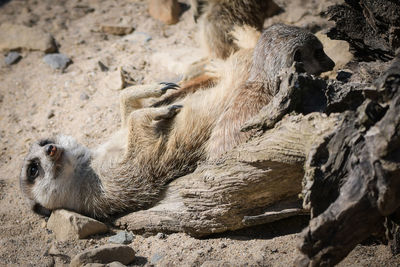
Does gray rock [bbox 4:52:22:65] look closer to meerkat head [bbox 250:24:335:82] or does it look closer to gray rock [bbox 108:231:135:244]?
gray rock [bbox 108:231:135:244]

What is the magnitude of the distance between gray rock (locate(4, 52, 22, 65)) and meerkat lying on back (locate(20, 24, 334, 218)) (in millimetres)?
2029

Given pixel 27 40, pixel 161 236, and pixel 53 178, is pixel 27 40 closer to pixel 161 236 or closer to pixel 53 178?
pixel 53 178

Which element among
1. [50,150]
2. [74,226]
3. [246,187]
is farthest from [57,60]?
[246,187]

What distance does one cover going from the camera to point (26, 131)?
4516 mm

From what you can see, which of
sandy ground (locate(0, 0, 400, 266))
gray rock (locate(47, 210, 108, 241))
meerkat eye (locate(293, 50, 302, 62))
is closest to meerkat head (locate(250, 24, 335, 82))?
meerkat eye (locate(293, 50, 302, 62))

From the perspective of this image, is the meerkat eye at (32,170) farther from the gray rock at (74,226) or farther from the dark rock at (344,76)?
the dark rock at (344,76)

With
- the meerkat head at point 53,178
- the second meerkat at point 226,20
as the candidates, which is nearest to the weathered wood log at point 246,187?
the meerkat head at point 53,178

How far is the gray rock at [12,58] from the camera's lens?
5254 millimetres

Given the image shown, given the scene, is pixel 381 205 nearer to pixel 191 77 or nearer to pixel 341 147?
pixel 341 147

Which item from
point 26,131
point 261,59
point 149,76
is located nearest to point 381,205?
point 261,59

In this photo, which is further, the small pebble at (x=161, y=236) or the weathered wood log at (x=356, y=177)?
the small pebble at (x=161, y=236)

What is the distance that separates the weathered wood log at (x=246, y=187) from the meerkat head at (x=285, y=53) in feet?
2.11

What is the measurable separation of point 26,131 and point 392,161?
378cm

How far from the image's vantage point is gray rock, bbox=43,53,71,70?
5117 millimetres
